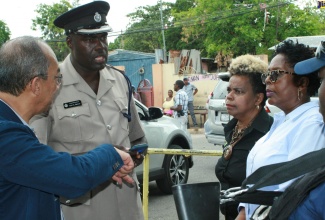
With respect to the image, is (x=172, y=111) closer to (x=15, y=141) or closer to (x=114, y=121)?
(x=114, y=121)

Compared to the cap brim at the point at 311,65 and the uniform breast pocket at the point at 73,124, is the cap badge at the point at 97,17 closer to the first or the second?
the uniform breast pocket at the point at 73,124

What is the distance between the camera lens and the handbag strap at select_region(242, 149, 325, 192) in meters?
1.68

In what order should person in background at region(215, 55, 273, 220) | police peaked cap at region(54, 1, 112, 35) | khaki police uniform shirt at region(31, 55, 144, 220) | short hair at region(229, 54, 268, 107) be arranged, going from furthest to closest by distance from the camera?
short hair at region(229, 54, 268, 107) → person in background at region(215, 55, 273, 220) → police peaked cap at region(54, 1, 112, 35) → khaki police uniform shirt at region(31, 55, 144, 220)

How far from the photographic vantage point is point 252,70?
3531 millimetres

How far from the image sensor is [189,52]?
26.9 meters

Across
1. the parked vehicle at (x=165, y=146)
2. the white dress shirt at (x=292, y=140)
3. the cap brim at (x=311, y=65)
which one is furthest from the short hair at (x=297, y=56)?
the parked vehicle at (x=165, y=146)

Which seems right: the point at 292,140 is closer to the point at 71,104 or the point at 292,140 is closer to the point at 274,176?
the point at 274,176

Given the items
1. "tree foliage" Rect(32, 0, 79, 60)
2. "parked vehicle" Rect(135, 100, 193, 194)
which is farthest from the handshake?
"tree foliage" Rect(32, 0, 79, 60)

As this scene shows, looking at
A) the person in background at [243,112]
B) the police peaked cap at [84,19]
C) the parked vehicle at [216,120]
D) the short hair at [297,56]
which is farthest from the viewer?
the parked vehicle at [216,120]

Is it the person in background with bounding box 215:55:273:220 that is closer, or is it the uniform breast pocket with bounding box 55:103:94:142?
the uniform breast pocket with bounding box 55:103:94:142

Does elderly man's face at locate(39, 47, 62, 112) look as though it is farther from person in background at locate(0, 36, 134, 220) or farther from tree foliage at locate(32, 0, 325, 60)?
tree foliage at locate(32, 0, 325, 60)

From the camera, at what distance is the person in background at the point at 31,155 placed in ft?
6.36

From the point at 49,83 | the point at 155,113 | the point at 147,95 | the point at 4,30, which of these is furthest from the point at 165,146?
the point at 4,30

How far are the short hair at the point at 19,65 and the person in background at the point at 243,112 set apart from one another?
168cm
